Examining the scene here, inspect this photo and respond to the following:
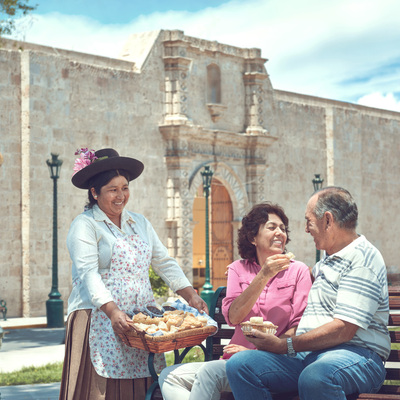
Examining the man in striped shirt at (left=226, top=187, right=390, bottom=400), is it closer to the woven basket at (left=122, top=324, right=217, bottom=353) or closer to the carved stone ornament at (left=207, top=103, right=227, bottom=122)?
the woven basket at (left=122, top=324, right=217, bottom=353)

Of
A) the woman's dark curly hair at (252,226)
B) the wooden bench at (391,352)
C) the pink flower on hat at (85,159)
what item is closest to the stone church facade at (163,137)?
the pink flower on hat at (85,159)

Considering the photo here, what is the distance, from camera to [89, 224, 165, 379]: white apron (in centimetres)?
477

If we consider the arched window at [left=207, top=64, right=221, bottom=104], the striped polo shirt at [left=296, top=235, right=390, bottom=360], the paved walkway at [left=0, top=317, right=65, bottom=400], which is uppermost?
the arched window at [left=207, top=64, right=221, bottom=104]

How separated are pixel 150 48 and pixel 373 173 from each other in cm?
1024

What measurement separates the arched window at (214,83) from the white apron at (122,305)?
1674 centimetres

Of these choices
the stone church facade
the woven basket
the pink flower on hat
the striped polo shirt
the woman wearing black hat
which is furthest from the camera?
the stone church facade

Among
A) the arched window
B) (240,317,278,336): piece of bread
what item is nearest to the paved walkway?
(240,317,278,336): piece of bread

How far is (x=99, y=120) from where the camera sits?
61.5 ft

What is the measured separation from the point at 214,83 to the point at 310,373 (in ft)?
59.2

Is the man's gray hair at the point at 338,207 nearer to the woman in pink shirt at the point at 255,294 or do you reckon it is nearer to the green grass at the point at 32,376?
the woman in pink shirt at the point at 255,294

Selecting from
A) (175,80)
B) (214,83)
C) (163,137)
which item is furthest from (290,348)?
(214,83)

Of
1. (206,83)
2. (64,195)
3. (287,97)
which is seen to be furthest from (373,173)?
(64,195)

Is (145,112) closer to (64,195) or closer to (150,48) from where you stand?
(150,48)

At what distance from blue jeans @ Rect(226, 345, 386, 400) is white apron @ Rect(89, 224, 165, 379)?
792 mm
